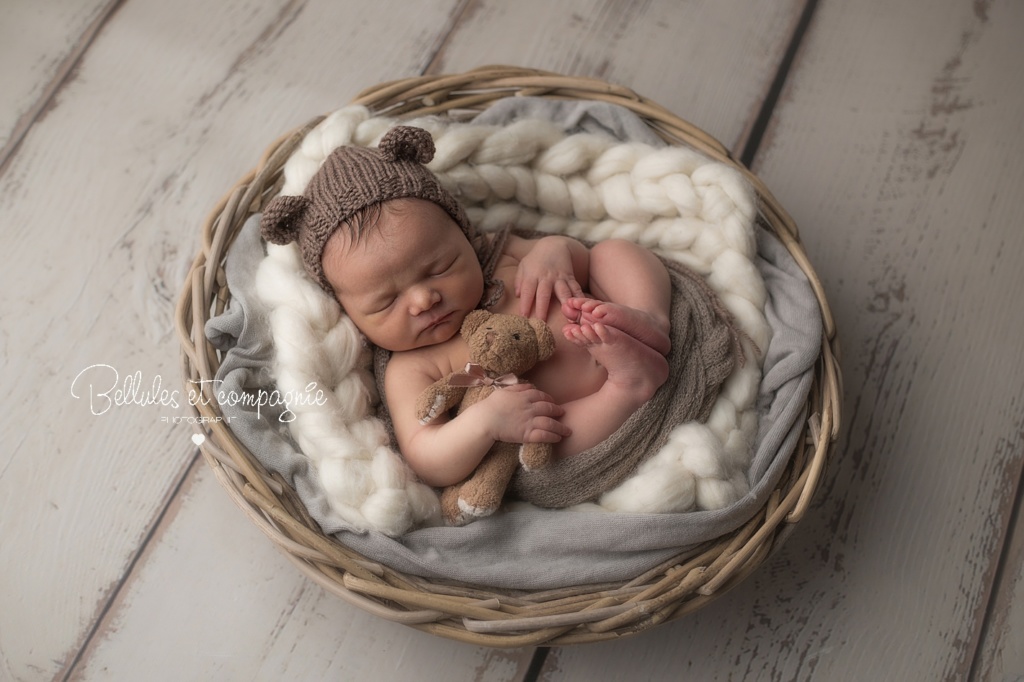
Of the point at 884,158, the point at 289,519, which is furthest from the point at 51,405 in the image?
the point at 884,158

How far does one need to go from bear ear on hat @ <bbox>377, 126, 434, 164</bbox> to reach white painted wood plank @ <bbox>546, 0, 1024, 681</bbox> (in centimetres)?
89

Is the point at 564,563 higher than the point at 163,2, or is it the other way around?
the point at 163,2

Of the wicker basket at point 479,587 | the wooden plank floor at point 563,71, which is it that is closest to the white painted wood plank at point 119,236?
the wooden plank floor at point 563,71

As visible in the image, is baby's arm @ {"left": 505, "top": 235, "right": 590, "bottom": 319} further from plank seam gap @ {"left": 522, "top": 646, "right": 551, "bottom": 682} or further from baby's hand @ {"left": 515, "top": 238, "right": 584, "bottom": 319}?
plank seam gap @ {"left": 522, "top": 646, "right": 551, "bottom": 682}

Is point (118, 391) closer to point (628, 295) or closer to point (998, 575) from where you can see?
point (628, 295)

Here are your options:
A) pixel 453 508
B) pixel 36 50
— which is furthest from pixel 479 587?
pixel 36 50

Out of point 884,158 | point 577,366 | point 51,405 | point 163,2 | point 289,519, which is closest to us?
point 289,519

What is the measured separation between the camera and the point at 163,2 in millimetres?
2178

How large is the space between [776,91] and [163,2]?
155 cm

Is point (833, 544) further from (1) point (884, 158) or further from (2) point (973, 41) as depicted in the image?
(2) point (973, 41)

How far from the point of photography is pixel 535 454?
1412 millimetres

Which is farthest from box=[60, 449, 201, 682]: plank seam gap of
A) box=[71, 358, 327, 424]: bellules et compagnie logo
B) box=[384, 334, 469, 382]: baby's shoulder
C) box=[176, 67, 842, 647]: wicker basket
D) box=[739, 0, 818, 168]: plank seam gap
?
box=[739, 0, 818, 168]: plank seam gap

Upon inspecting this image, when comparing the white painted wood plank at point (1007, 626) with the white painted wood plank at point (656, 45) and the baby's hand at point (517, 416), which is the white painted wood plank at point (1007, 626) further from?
the white painted wood plank at point (656, 45)

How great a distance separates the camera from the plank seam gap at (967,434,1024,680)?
61.2 inches
